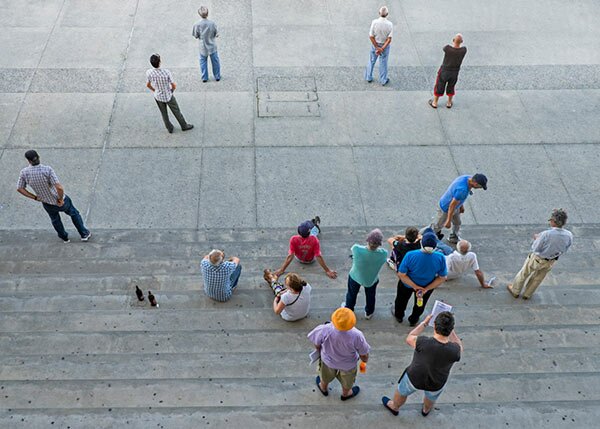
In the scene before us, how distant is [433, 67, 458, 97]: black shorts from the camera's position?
10.1 meters

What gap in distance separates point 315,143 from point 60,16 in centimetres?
692

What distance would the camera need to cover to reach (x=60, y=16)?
1255cm

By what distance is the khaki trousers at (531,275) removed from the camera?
6336 millimetres

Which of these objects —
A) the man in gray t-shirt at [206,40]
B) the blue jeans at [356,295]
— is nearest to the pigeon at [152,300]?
the blue jeans at [356,295]

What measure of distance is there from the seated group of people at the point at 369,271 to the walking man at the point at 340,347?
879 mm

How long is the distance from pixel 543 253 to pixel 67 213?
18.7 ft

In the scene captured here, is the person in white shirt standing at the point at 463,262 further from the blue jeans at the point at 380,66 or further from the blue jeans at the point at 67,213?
the blue jeans at the point at 380,66

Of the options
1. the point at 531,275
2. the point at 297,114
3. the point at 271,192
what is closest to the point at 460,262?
the point at 531,275

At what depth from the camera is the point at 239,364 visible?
5.54m

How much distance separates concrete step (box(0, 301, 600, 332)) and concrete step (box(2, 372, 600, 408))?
0.83 metres

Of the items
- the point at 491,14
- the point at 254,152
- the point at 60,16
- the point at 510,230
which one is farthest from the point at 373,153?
the point at 60,16

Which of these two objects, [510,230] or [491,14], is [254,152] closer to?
[510,230]

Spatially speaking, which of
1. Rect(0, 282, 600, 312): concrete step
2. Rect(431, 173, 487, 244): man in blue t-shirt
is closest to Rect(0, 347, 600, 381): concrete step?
Rect(0, 282, 600, 312): concrete step

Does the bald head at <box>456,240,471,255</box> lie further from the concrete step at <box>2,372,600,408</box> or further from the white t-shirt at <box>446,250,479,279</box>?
the concrete step at <box>2,372,600,408</box>
